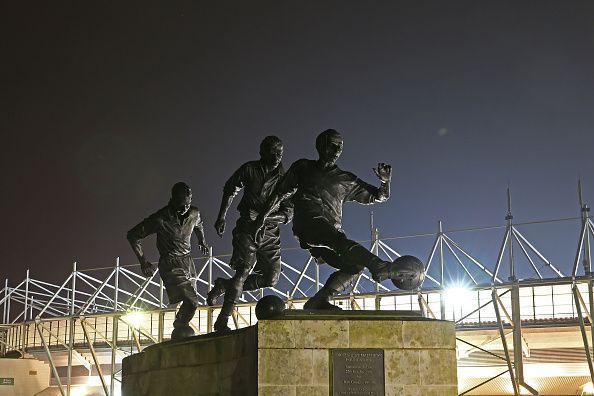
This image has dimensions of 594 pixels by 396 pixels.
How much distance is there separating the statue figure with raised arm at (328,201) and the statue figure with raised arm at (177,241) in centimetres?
235

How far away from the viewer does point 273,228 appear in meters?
11.4

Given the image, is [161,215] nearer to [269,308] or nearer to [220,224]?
[220,224]

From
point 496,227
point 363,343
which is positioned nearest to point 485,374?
point 496,227

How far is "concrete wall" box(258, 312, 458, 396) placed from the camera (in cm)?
868

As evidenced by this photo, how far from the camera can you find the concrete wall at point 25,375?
117 feet

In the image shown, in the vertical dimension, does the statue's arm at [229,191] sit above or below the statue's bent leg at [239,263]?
above

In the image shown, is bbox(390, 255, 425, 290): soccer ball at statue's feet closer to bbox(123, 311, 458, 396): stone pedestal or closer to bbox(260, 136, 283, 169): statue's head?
bbox(123, 311, 458, 396): stone pedestal

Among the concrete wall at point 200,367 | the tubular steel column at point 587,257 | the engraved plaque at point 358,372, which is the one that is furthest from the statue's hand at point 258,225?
the tubular steel column at point 587,257

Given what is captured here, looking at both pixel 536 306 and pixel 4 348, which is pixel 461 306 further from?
pixel 4 348

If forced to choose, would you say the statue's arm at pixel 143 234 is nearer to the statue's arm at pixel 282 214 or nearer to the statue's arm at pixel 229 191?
the statue's arm at pixel 229 191

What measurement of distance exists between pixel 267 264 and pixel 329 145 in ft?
6.89

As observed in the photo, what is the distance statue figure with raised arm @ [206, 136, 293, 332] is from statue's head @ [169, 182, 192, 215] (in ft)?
3.27

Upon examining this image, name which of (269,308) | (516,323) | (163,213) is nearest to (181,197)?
(163,213)

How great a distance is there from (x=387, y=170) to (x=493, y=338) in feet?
55.4
